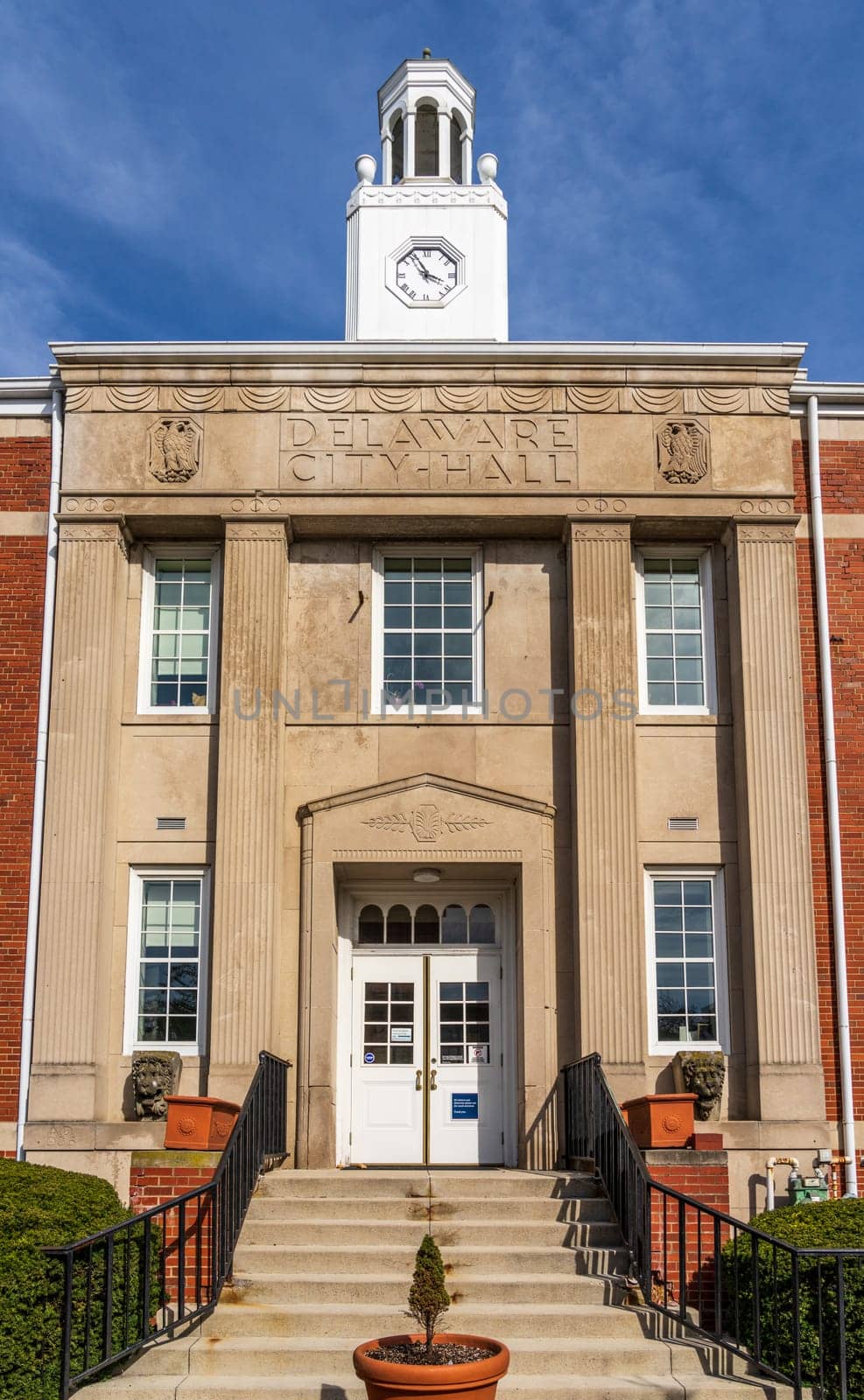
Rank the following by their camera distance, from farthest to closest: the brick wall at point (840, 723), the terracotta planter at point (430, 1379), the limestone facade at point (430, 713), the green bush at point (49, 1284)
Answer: the brick wall at point (840, 723) → the limestone facade at point (430, 713) → the green bush at point (49, 1284) → the terracotta planter at point (430, 1379)

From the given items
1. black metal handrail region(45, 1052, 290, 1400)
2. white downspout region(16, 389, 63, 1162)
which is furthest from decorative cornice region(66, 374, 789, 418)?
black metal handrail region(45, 1052, 290, 1400)

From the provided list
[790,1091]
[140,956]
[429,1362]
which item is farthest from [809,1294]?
[140,956]

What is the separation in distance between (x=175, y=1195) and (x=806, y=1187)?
5110 mm

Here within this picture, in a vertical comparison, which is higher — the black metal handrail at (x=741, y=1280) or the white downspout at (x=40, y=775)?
the white downspout at (x=40, y=775)

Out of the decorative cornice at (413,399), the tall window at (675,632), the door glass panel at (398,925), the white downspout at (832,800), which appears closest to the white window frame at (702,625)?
the tall window at (675,632)

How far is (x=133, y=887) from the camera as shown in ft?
46.3

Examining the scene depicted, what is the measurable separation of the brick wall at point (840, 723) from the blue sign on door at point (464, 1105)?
10.3 ft

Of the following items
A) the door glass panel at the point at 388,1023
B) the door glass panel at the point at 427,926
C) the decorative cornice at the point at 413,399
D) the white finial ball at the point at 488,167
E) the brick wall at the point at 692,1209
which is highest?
the white finial ball at the point at 488,167

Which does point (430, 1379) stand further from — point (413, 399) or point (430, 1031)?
point (413, 399)

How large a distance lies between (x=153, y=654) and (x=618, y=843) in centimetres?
475

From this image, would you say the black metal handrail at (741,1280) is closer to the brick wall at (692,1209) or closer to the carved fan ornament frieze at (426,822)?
the brick wall at (692,1209)

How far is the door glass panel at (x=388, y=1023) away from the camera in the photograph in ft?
→ 46.8

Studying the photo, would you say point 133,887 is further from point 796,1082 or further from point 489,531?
point 796,1082

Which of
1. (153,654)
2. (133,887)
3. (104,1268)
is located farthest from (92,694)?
(104,1268)
